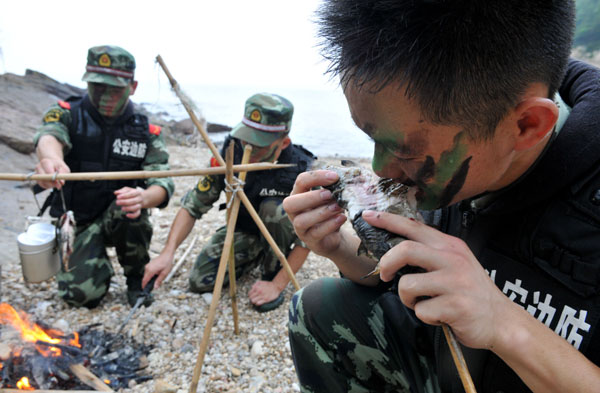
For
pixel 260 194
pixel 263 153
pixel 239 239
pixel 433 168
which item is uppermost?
pixel 433 168

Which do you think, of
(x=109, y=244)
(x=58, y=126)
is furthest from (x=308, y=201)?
(x=58, y=126)

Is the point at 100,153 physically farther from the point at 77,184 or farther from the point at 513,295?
the point at 513,295

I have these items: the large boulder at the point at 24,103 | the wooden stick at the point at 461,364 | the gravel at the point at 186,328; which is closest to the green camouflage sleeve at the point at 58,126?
the gravel at the point at 186,328

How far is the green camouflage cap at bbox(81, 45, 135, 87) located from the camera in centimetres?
420

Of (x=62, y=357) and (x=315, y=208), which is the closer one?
(x=315, y=208)

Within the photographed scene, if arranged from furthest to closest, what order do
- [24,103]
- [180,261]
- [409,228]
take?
[24,103]
[180,261]
[409,228]

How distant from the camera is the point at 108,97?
4.34 m

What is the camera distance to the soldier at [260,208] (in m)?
4.11

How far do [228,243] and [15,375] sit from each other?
1742mm

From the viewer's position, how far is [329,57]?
1601 millimetres

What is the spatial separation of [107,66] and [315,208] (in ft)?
11.4

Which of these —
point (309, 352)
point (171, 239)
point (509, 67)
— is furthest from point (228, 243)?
point (509, 67)

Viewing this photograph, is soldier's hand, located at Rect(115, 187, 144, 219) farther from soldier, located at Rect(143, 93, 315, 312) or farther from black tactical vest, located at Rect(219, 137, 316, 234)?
black tactical vest, located at Rect(219, 137, 316, 234)

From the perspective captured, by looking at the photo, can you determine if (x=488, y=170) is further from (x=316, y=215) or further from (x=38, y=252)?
(x=38, y=252)
